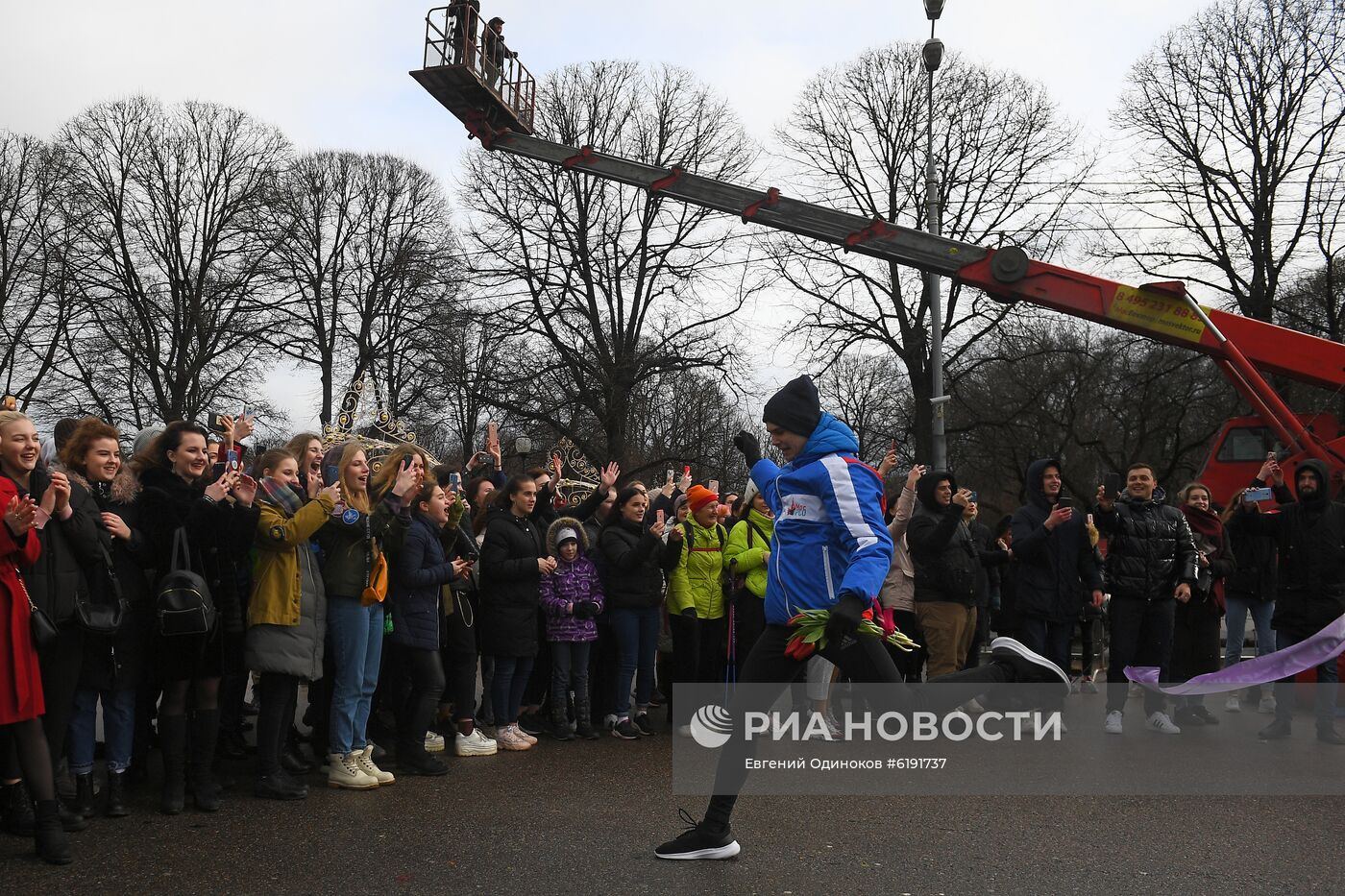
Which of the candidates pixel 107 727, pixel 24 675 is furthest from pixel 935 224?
pixel 24 675

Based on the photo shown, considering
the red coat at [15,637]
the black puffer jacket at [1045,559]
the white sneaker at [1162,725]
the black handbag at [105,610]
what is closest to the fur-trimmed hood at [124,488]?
the black handbag at [105,610]

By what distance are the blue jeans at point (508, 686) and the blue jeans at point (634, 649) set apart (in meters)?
0.87

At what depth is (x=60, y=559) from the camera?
536cm

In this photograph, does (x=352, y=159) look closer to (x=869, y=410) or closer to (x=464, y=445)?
(x=464, y=445)

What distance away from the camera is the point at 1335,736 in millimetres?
A: 8430

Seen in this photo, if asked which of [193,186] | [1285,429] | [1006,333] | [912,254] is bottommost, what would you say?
[1285,429]

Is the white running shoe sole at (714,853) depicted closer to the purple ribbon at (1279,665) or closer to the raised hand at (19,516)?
the raised hand at (19,516)

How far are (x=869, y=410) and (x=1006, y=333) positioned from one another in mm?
24084

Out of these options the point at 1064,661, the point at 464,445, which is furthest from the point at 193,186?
the point at 1064,661

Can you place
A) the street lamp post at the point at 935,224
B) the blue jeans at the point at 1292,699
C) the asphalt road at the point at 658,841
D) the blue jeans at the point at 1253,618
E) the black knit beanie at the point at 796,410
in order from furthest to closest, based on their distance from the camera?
the street lamp post at the point at 935,224 < the blue jeans at the point at 1253,618 < the blue jeans at the point at 1292,699 < the black knit beanie at the point at 796,410 < the asphalt road at the point at 658,841

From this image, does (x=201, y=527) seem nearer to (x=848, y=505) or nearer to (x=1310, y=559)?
(x=848, y=505)

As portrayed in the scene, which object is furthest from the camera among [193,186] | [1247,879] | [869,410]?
[869,410]

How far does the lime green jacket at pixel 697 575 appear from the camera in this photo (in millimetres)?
9328

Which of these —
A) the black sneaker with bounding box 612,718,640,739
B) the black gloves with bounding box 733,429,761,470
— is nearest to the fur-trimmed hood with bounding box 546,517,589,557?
the black sneaker with bounding box 612,718,640,739
